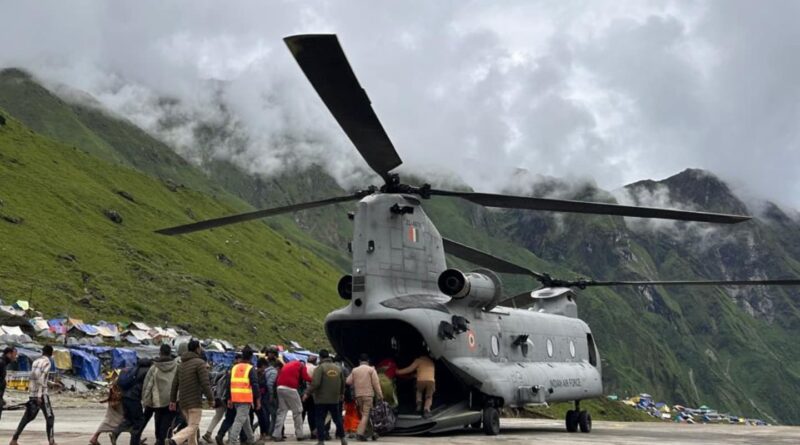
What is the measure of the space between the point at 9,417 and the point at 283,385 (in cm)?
1235

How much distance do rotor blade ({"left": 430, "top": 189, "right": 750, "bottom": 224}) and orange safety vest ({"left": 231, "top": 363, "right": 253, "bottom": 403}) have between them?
7.42m

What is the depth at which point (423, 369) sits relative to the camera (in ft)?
74.1

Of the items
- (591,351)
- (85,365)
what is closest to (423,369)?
(591,351)

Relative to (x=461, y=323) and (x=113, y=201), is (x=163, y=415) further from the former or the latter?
(x=113, y=201)

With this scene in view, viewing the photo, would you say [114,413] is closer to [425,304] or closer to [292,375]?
[292,375]

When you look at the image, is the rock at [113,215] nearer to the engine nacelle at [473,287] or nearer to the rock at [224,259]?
the rock at [224,259]

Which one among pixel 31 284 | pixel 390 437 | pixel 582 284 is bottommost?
pixel 390 437

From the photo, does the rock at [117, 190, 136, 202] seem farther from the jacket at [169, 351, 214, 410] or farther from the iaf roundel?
the jacket at [169, 351, 214, 410]

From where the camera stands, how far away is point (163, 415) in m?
17.2

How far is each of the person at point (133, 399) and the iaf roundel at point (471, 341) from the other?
9.42 m

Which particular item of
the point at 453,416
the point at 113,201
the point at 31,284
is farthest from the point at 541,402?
the point at 113,201

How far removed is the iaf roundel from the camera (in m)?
24.2

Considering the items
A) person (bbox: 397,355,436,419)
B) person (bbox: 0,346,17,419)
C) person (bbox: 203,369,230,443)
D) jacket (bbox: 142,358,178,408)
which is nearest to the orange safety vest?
person (bbox: 203,369,230,443)

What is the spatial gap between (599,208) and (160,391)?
1093cm
